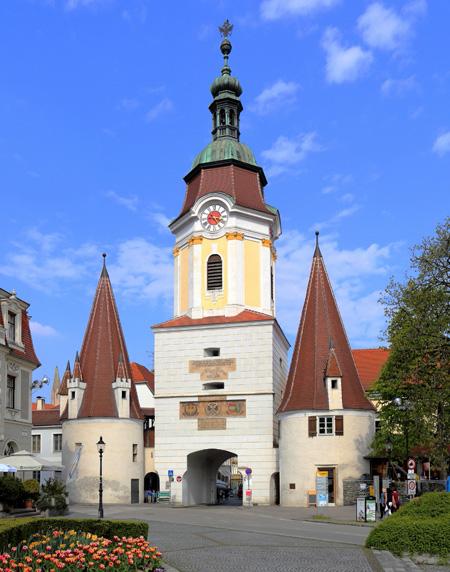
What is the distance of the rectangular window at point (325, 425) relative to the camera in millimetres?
41312

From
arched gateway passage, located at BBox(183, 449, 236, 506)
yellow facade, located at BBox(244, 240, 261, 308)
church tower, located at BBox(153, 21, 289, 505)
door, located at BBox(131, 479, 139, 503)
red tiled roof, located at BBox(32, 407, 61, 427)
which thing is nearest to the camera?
church tower, located at BBox(153, 21, 289, 505)

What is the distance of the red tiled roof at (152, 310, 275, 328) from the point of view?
151 ft

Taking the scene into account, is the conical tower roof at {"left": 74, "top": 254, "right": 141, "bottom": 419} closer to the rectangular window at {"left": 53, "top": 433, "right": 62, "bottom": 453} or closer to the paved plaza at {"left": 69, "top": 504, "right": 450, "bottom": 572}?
the rectangular window at {"left": 53, "top": 433, "right": 62, "bottom": 453}

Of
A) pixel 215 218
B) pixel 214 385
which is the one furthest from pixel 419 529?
pixel 215 218

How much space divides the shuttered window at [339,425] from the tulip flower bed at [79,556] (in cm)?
2900

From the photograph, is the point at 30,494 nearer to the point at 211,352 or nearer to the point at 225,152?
the point at 211,352

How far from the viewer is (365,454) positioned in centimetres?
4112

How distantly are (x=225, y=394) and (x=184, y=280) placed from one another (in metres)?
8.85

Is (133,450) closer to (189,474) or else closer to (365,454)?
(189,474)

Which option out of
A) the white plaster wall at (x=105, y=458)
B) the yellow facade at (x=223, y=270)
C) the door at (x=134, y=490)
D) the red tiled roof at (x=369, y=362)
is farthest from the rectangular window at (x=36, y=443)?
the red tiled roof at (x=369, y=362)

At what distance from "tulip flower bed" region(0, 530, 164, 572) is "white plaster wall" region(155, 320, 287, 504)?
1233 inches

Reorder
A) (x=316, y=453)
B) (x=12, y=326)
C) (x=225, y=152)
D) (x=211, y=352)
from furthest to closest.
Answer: (x=225, y=152) → (x=211, y=352) → (x=316, y=453) → (x=12, y=326)

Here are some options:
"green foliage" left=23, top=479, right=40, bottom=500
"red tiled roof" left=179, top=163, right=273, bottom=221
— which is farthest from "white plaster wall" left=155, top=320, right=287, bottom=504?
"green foliage" left=23, top=479, right=40, bottom=500

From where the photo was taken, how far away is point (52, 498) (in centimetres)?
3014
